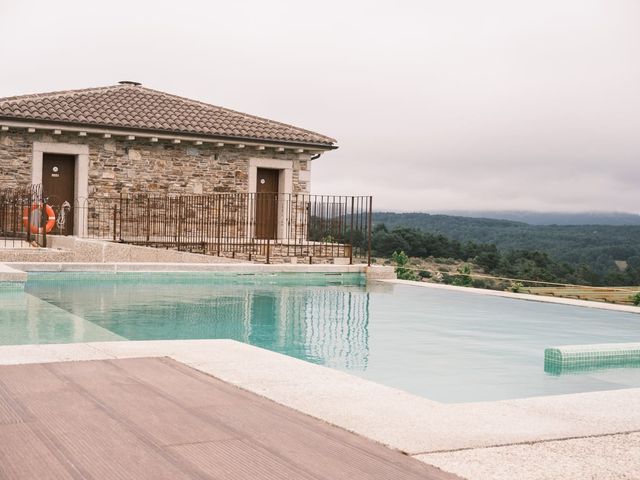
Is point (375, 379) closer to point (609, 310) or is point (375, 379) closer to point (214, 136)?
point (609, 310)

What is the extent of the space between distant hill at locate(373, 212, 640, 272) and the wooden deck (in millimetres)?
35092

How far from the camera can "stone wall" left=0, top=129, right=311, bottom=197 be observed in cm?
1783

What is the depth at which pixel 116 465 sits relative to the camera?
2691 mm

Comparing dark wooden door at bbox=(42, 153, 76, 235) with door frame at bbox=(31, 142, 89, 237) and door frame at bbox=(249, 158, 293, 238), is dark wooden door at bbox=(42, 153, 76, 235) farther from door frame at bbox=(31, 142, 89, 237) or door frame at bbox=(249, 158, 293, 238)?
door frame at bbox=(249, 158, 293, 238)

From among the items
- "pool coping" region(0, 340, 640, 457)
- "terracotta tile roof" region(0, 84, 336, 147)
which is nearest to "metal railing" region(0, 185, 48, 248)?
"terracotta tile roof" region(0, 84, 336, 147)

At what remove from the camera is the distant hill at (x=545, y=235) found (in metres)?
38.7

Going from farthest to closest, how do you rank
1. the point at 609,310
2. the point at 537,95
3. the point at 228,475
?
the point at 537,95, the point at 609,310, the point at 228,475

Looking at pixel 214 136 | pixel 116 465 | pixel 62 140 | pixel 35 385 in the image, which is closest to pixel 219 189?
pixel 214 136

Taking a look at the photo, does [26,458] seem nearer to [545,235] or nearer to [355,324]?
[355,324]

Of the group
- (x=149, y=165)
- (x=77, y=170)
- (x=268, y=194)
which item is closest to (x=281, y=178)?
(x=268, y=194)

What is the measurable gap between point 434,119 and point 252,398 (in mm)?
16837

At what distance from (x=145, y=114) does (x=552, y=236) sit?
3088 cm

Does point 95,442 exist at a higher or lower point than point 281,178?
lower

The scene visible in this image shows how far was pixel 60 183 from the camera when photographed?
18.6 meters
